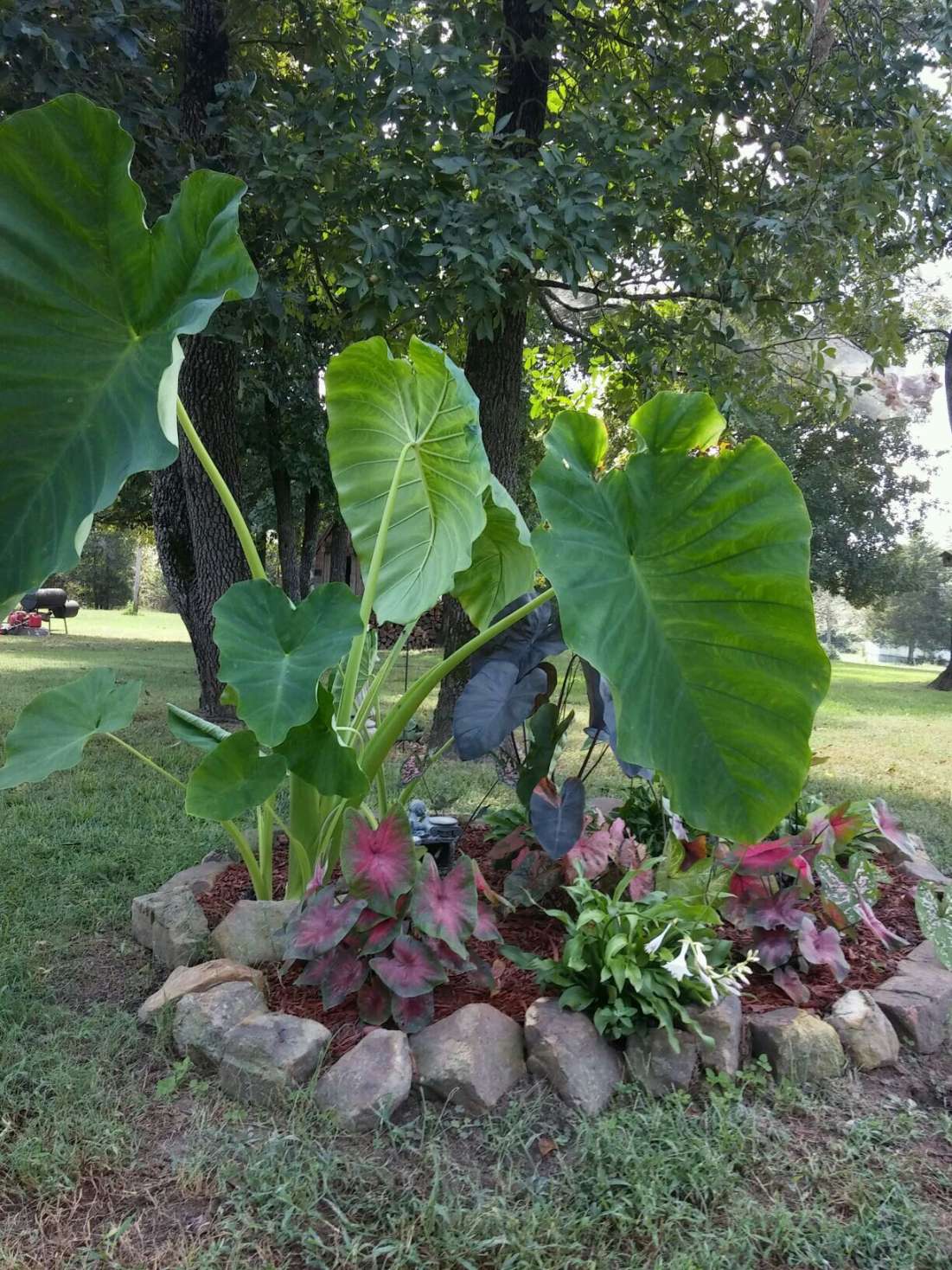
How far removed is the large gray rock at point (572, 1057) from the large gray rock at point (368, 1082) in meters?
0.23

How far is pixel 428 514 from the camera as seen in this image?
90.3 inches

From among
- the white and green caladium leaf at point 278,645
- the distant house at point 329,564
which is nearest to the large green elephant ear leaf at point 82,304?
the white and green caladium leaf at point 278,645

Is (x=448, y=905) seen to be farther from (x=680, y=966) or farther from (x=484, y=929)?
(x=680, y=966)

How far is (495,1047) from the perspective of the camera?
5.23 ft

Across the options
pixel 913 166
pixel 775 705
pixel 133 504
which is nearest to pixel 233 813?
pixel 775 705

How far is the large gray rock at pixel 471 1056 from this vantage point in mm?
1525

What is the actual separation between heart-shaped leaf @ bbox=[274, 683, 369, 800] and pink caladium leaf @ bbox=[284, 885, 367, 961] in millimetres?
237

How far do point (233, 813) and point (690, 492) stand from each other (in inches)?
A: 38.4

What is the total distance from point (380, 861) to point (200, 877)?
2.65ft

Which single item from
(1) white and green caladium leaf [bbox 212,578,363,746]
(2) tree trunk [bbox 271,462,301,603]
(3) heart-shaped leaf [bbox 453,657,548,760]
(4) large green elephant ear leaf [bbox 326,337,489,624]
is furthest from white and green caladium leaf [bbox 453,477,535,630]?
(2) tree trunk [bbox 271,462,301,603]

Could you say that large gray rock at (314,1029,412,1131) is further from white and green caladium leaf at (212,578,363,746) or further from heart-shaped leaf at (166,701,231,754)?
heart-shaped leaf at (166,701,231,754)

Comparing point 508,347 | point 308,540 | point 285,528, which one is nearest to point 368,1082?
point 508,347

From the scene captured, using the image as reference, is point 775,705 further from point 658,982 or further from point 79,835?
point 79,835

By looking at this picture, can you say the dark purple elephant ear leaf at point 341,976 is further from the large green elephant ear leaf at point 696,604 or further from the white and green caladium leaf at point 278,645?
the large green elephant ear leaf at point 696,604
